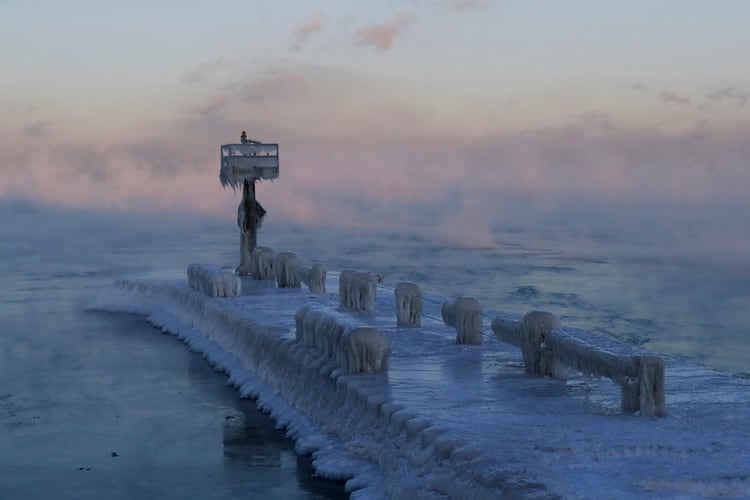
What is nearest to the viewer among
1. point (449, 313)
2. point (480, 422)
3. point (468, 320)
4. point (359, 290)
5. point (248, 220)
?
point (480, 422)

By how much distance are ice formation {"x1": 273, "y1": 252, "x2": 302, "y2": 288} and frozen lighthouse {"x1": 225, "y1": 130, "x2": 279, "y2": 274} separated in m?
2.75

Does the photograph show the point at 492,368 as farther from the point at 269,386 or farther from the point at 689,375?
the point at 269,386

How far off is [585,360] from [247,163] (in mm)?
16019

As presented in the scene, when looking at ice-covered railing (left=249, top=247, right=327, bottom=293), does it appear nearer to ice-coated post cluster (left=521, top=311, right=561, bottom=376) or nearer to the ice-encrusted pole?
the ice-encrusted pole

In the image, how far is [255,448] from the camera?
11.6 m

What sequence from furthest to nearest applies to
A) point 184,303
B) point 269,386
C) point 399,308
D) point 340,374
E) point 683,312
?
point 683,312 → point 184,303 → point 399,308 → point 269,386 → point 340,374

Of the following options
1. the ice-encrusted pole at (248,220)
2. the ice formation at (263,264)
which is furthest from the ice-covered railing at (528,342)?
→ the ice-encrusted pole at (248,220)

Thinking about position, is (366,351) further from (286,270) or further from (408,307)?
(286,270)

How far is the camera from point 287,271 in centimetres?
2369

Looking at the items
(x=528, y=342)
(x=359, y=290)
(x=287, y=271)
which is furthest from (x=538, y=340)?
(x=287, y=271)

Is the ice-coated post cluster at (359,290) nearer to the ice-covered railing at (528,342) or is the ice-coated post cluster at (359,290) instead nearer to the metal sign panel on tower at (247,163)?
the ice-covered railing at (528,342)

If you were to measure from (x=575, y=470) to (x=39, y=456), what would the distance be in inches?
228

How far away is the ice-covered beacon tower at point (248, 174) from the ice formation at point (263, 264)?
70 cm

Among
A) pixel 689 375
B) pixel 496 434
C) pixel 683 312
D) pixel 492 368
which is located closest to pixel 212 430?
pixel 492 368
